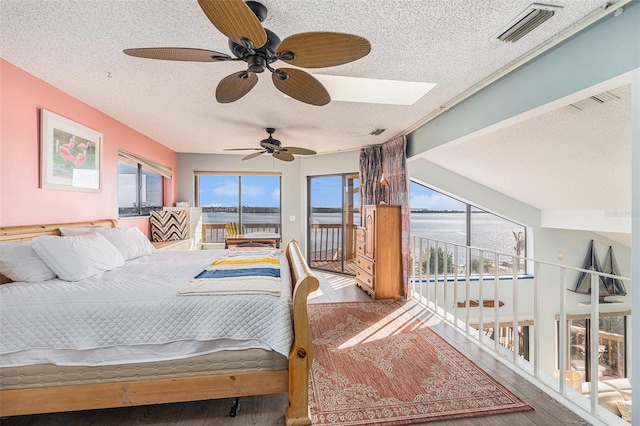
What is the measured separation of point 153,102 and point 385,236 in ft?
10.9

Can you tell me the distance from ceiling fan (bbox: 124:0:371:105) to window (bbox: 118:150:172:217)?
2918mm

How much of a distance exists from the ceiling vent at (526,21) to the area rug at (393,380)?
2.40 meters

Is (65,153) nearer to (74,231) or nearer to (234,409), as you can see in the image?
(74,231)

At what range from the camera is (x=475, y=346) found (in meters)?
2.87

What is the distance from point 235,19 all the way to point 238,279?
61.2 inches

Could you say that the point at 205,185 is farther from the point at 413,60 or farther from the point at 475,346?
the point at 475,346

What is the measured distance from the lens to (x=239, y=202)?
251 inches

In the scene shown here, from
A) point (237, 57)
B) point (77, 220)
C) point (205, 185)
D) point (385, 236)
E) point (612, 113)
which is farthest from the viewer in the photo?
point (205, 185)

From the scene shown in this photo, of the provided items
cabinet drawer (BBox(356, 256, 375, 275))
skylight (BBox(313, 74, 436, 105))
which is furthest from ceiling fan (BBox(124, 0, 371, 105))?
cabinet drawer (BBox(356, 256, 375, 275))

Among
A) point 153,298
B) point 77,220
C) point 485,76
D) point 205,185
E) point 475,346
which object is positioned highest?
point 485,76

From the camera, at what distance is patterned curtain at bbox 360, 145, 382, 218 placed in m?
5.04

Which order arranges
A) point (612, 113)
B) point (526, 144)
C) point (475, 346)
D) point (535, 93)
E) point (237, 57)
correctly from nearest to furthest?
point (237, 57) < point (535, 93) < point (612, 113) < point (475, 346) < point (526, 144)

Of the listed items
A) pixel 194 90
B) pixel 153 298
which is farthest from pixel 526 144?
pixel 153 298

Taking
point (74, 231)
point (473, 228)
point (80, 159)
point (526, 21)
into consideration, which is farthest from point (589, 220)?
point (80, 159)
